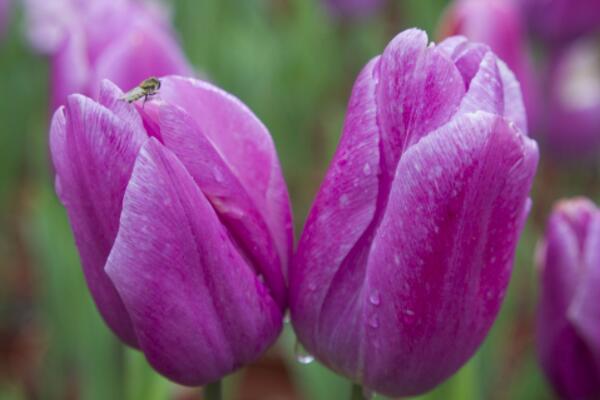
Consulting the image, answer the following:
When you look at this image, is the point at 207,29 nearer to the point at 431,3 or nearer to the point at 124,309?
the point at 431,3

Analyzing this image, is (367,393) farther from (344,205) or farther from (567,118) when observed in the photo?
(567,118)

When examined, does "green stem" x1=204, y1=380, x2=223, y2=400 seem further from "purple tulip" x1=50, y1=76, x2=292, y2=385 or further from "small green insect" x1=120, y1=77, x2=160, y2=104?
"small green insect" x1=120, y1=77, x2=160, y2=104

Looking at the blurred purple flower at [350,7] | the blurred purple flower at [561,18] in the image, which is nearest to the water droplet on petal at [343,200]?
the blurred purple flower at [561,18]

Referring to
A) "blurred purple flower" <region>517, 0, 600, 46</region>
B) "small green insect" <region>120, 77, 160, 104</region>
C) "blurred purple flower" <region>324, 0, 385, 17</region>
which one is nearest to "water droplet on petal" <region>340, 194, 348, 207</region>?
"small green insect" <region>120, 77, 160, 104</region>

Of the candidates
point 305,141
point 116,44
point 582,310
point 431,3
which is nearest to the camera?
point 582,310

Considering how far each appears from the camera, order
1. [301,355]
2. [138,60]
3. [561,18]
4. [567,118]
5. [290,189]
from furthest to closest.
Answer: [290,189], [567,118], [561,18], [138,60], [301,355]

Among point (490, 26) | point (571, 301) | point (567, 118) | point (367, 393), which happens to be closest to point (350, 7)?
point (567, 118)

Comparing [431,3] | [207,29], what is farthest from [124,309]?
[431,3]
